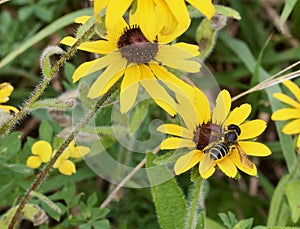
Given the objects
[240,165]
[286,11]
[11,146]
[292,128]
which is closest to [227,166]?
[240,165]

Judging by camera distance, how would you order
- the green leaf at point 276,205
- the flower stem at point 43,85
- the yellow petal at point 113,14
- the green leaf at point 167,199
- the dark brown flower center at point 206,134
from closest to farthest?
the yellow petal at point 113,14
the flower stem at point 43,85
the dark brown flower center at point 206,134
the green leaf at point 167,199
the green leaf at point 276,205

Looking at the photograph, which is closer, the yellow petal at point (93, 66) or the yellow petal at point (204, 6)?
the yellow petal at point (204, 6)

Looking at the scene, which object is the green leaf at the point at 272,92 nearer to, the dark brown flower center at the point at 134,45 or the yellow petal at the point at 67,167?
the yellow petal at the point at 67,167

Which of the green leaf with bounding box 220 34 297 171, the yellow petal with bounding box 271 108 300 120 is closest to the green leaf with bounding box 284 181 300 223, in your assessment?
the green leaf with bounding box 220 34 297 171

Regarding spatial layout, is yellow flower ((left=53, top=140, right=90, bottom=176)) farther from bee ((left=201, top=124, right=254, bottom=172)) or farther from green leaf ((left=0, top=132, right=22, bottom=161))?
bee ((left=201, top=124, right=254, bottom=172))

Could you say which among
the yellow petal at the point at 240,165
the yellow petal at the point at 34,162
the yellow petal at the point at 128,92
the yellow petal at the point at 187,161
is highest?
the yellow petal at the point at 128,92

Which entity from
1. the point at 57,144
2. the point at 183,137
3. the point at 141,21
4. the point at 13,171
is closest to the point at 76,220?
the point at 13,171

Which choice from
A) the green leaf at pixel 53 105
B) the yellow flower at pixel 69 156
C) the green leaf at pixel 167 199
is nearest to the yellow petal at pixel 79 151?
the yellow flower at pixel 69 156
